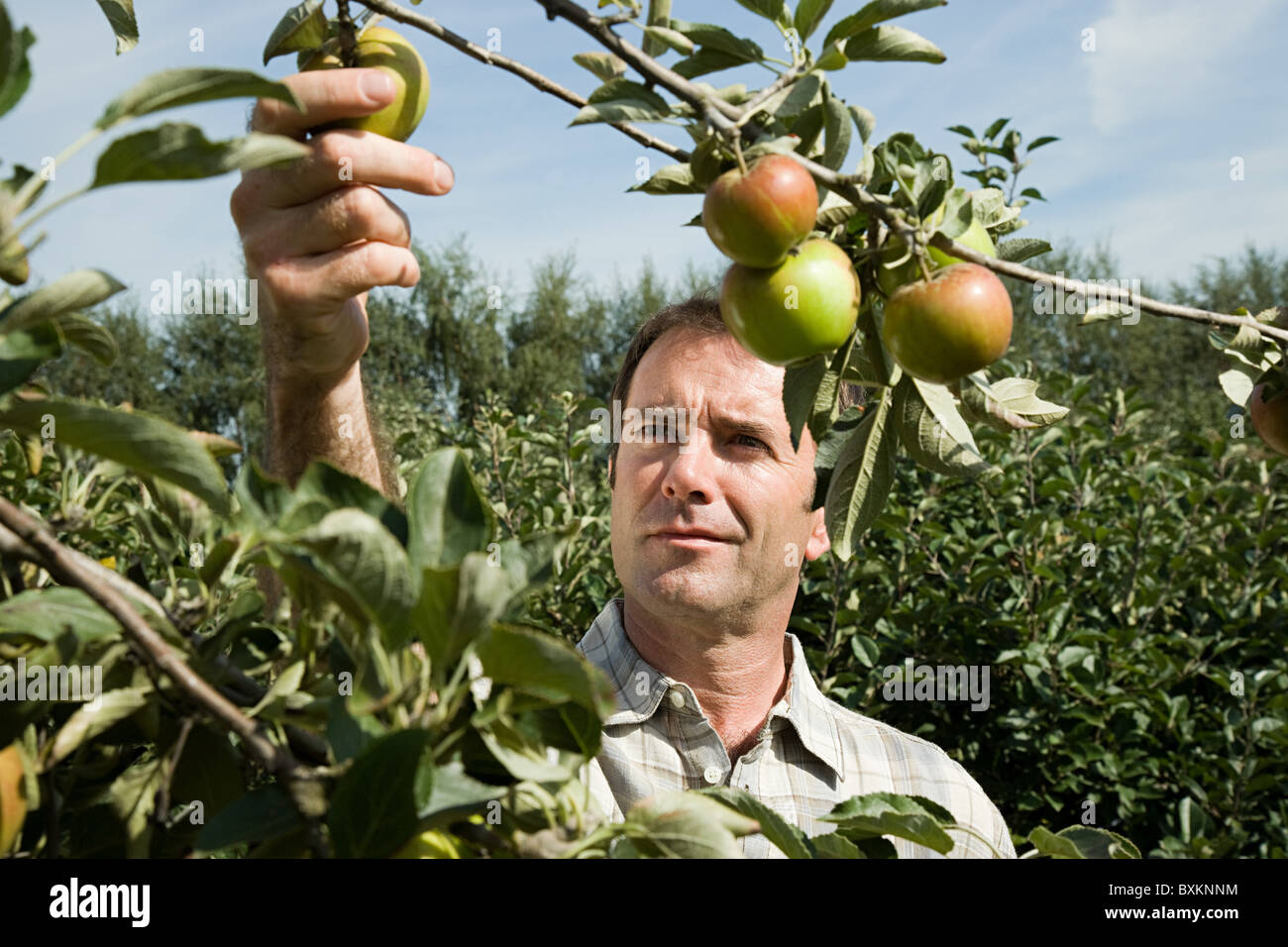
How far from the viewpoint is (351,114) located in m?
0.85

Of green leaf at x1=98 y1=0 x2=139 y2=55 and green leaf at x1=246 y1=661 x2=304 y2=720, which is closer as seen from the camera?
green leaf at x1=246 y1=661 x2=304 y2=720

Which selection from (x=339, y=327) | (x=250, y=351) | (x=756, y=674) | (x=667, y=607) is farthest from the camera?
(x=250, y=351)

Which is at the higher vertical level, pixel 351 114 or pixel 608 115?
pixel 351 114

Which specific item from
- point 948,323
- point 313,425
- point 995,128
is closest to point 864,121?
point 948,323

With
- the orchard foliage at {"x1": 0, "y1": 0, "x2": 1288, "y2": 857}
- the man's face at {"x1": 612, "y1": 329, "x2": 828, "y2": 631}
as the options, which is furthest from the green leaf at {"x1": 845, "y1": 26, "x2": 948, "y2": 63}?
the man's face at {"x1": 612, "y1": 329, "x2": 828, "y2": 631}

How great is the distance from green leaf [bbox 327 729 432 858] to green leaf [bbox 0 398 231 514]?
0.42 ft

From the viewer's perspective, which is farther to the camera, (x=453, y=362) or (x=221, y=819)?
(x=453, y=362)

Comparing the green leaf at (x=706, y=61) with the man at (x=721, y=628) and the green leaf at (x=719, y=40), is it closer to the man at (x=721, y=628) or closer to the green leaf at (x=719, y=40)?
the green leaf at (x=719, y=40)

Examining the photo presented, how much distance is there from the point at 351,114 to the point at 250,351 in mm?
19452

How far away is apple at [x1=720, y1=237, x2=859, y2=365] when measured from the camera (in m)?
0.65

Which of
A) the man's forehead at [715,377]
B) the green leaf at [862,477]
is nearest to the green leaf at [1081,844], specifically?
the green leaf at [862,477]

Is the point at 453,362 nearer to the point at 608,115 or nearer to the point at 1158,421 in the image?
the point at 1158,421

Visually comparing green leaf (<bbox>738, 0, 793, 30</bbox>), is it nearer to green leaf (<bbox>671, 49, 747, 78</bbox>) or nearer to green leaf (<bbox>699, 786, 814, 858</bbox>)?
green leaf (<bbox>671, 49, 747, 78</bbox>)

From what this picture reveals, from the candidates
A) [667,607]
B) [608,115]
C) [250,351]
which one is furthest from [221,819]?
[250,351]
